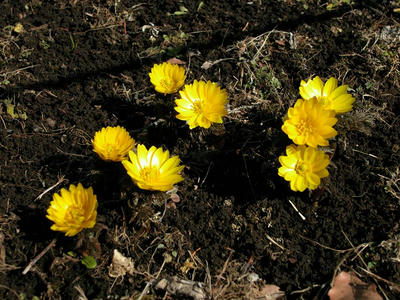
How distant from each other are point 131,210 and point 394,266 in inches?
57.5

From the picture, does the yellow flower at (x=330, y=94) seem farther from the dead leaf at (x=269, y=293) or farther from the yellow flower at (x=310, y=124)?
the dead leaf at (x=269, y=293)

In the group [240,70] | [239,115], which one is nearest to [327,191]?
[239,115]

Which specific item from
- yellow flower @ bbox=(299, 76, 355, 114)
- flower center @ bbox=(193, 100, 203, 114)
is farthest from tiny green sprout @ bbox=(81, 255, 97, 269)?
yellow flower @ bbox=(299, 76, 355, 114)

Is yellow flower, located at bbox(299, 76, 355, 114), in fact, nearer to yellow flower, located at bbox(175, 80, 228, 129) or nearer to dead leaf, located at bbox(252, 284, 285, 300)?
yellow flower, located at bbox(175, 80, 228, 129)

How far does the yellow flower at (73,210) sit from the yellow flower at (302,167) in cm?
102

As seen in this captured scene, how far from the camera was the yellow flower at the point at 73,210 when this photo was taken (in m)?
2.23

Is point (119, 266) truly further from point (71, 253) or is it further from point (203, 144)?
point (203, 144)

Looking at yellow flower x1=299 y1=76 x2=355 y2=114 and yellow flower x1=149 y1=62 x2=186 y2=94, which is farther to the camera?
yellow flower x1=149 y1=62 x2=186 y2=94

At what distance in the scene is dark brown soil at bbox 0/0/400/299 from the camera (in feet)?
7.97

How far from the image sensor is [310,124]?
243 cm

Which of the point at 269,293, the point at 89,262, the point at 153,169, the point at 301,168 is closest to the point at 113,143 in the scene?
the point at 153,169

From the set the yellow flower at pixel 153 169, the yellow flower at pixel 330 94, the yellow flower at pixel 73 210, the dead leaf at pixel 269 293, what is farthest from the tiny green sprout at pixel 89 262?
the yellow flower at pixel 330 94

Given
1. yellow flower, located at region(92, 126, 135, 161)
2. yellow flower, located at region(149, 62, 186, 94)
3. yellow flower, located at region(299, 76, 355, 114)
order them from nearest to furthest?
1. yellow flower, located at region(92, 126, 135, 161)
2. yellow flower, located at region(299, 76, 355, 114)
3. yellow flower, located at region(149, 62, 186, 94)

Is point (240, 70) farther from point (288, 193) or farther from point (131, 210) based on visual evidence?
point (131, 210)
